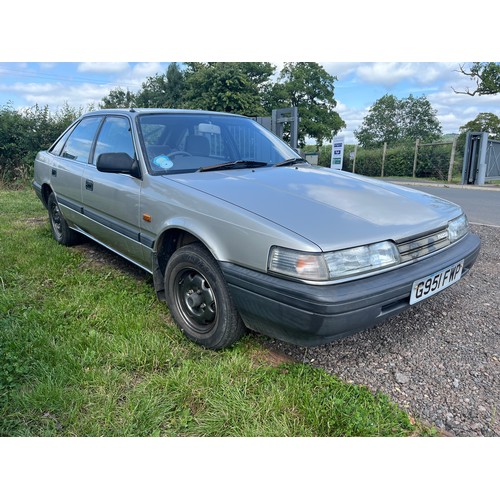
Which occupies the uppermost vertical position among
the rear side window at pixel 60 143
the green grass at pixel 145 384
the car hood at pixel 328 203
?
the rear side window at pixel 60 143

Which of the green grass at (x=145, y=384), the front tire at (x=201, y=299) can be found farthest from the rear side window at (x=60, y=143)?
the front tire at (x=201, y=299)

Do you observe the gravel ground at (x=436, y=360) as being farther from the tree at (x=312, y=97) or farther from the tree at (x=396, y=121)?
the tree at (x=396, y=121)

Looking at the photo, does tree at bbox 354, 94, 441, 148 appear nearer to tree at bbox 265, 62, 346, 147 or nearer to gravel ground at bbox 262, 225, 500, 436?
tree at bbox 265, 62, 346, 147

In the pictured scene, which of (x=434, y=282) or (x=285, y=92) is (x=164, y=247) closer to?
(x=434, y=282)

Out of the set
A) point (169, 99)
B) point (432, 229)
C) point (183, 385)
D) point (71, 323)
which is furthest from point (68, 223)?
point (169, 99)

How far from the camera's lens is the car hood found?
2.06 m

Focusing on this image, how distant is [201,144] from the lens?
124 inches

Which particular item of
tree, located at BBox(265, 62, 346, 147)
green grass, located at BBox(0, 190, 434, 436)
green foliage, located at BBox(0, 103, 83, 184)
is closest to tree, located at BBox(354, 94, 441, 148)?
tree, located at BBox(265, 62, 346, 147)

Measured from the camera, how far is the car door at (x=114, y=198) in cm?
302

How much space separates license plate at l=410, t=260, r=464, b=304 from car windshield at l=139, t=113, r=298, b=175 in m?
1.55

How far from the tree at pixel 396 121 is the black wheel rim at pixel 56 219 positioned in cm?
4563

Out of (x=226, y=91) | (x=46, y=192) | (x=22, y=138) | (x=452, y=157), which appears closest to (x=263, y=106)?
(x=226, y=91)

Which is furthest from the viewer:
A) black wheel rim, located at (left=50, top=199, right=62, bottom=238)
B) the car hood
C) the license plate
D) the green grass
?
black wheel rim, located at (left=50, top=199, right=62, bottom=238)

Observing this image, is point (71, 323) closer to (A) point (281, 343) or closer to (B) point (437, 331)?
(A) point (281, 343)
